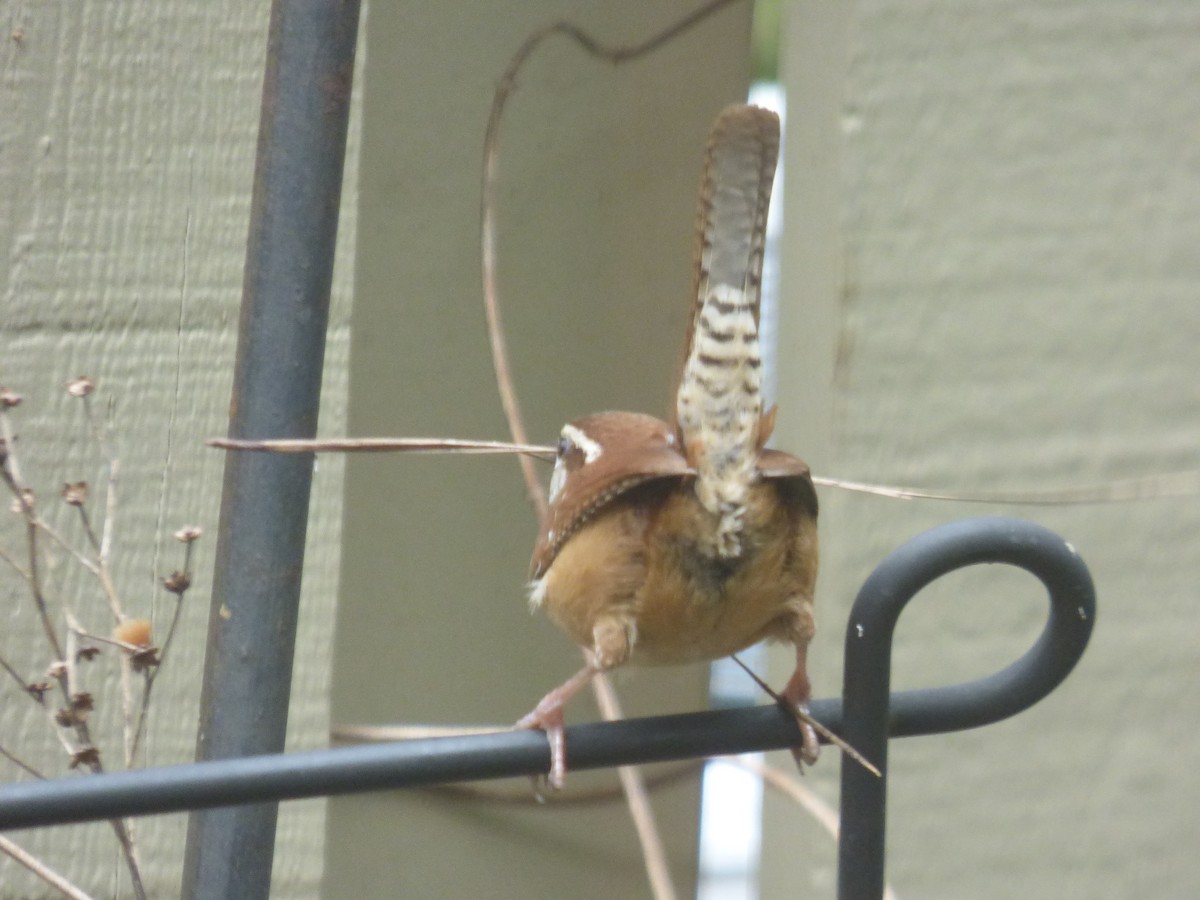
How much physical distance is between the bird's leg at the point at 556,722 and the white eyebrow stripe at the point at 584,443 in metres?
0.16

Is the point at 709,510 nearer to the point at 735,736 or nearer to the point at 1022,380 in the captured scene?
the point at 735,736

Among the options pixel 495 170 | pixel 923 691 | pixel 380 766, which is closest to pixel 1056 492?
pixel 923 691

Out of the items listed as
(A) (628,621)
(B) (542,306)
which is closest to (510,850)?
(B) (542,306)

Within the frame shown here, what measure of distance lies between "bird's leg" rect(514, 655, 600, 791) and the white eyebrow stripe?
16cm

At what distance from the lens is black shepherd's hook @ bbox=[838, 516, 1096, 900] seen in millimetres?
799

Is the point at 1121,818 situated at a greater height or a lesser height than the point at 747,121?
lesser

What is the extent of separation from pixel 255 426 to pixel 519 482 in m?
0.89

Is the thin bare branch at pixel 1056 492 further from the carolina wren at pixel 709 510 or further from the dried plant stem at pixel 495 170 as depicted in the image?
the dried plant stem at pixel 495 170

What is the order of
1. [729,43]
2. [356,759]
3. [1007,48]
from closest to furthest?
[356,759] → [1007,48] → [729,43]

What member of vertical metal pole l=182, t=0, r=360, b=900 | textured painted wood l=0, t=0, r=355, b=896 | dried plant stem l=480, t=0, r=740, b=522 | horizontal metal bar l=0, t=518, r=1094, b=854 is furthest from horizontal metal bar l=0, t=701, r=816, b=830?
textured painted wood l=0, t=0, r=355, b=896

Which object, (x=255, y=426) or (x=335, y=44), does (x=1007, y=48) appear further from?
(x=255, y=426)

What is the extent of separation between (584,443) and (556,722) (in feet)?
0.78

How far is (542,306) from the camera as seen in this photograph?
1716mm

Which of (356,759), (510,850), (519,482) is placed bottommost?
(510,850)
